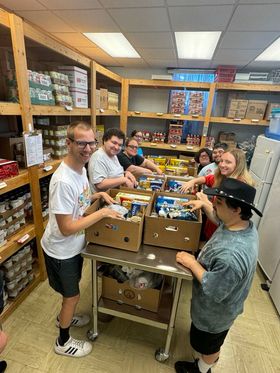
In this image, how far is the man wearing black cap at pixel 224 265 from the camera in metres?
0.99

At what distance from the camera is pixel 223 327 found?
1169mm

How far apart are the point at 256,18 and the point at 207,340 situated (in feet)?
9.93

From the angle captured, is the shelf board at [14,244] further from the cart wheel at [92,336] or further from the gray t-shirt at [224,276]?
the gray t-shirt at [224,276]

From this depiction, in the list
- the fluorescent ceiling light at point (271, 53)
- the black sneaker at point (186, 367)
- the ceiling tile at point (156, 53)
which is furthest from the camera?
the ceiling tile at point (156, 53)

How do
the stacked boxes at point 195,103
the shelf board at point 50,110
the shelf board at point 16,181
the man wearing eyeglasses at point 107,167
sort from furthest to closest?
the stacked boxes at point 195,103 < the man wearing eyeglasses at point 107,167 < the shelf board at point 50,110 < the shelf board at point 16,181

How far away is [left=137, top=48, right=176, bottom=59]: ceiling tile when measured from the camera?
3.46m

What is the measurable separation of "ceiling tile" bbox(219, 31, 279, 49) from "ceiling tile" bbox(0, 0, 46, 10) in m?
2.27

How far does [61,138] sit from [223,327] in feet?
7.18

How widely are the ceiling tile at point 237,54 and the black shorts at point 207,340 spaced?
3634mm

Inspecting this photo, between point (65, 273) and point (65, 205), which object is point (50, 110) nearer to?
point (65, 205)

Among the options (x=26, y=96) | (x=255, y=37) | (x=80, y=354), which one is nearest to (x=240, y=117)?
(x=255, y=37)

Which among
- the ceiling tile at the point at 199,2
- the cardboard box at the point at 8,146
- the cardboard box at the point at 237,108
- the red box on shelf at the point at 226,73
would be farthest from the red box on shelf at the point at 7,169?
the red box on shelf at the point at 226,73

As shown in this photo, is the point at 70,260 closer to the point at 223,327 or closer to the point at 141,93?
the point at 223,327

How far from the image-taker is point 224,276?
38.9 inches
